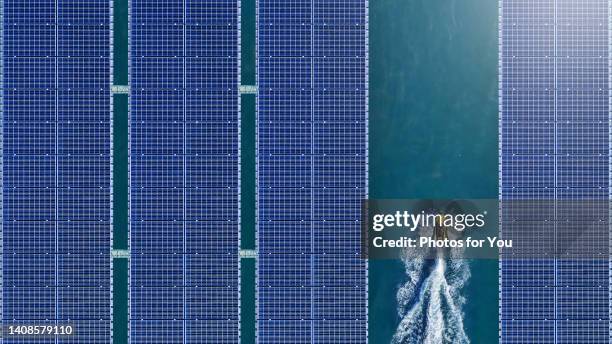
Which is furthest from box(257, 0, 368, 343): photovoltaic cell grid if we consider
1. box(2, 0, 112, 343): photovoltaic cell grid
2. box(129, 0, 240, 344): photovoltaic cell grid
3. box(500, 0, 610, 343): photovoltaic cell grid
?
box(2, 0, 112, 343): photovoltaic cell grid

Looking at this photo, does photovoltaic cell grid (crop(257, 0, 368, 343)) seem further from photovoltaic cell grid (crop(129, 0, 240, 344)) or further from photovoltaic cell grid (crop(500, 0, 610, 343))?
photovoltaic cell grid (crop(500, 0, 610, 343))

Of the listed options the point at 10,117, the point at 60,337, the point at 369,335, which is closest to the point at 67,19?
the point at 10,117

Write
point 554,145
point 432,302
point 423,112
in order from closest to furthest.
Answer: point 554,145 → point 423,112 → point 432,302

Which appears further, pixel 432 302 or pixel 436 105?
pixel 432 302

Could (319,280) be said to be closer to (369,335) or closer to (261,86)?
(369,335)

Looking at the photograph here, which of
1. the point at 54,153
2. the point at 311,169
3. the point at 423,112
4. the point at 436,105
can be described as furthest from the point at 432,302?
the point at 54,153

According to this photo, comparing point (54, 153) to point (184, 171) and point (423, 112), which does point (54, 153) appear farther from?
point (423, 112)

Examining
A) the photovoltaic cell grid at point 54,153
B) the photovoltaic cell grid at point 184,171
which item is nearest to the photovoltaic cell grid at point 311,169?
Answer: the photovoltaic cell grid at point 184,171
